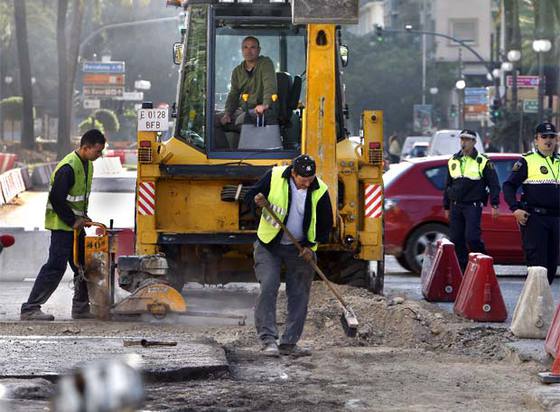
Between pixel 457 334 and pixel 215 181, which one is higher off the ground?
pixel 215 181

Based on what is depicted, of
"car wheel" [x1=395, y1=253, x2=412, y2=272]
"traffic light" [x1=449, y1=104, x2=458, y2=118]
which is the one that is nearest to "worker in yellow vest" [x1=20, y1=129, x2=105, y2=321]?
"car wheel" [x1=395, y1=253, x2=412, y2=272]

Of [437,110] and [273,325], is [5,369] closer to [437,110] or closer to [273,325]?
[273,325]

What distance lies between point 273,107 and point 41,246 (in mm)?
4780

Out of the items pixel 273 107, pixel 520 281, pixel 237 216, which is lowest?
pixel 520 281

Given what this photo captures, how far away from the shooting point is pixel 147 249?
42.1 feet

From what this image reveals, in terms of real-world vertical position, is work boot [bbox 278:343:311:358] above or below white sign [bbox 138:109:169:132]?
below

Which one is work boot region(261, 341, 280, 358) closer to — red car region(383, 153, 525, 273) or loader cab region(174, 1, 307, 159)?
loader cab region(174, 1, 307, 159)

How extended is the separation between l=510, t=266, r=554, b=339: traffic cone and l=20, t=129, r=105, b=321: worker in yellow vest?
4008 millimetres

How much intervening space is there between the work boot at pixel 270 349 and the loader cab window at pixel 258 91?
3188 mm

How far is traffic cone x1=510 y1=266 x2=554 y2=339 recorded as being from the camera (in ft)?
35.9

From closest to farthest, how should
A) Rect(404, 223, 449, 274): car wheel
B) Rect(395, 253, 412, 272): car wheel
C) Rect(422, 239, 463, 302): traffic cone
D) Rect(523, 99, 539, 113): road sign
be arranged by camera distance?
Rect(422, 239, 463, 302): traffic cone < Rect(404, 223, 449, 274): car wheel < Rect(395, 253, 412, 272): car wheel < Rect(523, 99, 539, 113): road sign

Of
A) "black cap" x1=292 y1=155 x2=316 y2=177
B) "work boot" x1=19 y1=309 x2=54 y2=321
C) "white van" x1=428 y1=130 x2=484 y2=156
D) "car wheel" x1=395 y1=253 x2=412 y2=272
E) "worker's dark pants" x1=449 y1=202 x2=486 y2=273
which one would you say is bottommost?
"car wheel" x1=395 y1=253 x2=412 y2=272

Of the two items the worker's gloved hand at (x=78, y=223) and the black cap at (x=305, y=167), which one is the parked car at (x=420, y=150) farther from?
the black cap at (x=305, y=167)

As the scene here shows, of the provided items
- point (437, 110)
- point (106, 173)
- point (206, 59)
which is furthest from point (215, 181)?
point (437, 110)
